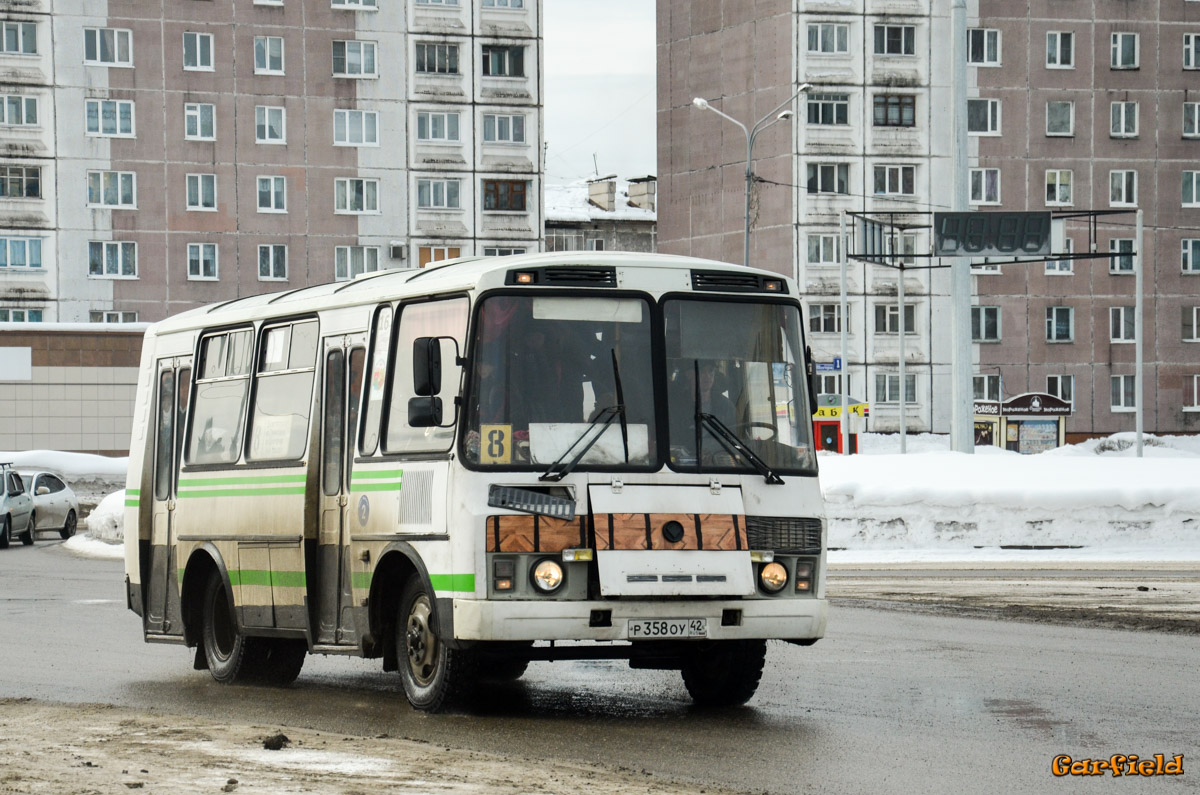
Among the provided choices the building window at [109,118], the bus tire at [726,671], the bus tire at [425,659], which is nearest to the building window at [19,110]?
the building window at [109,118]

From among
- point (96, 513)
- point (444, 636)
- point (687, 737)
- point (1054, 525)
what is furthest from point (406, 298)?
point (96, 513)

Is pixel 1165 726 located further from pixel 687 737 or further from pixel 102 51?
pixel 102 51

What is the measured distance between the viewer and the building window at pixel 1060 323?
259 feet

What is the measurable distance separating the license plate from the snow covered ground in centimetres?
1616

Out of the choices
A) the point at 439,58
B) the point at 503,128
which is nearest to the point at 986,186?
the point at 503,128

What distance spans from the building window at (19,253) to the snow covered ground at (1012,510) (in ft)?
159

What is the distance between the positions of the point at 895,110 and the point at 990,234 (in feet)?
141

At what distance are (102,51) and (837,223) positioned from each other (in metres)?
28.6

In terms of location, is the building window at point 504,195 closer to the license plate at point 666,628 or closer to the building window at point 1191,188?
the building window at point 1191,188

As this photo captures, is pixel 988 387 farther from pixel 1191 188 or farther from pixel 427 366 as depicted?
pixel 427 366

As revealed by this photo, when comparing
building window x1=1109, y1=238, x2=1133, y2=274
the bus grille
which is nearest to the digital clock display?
the bus grille

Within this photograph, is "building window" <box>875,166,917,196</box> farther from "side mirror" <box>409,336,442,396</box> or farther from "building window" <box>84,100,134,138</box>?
"side mirror" <box>409,336,442,396</box>

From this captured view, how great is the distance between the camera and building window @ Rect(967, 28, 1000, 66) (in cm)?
7831

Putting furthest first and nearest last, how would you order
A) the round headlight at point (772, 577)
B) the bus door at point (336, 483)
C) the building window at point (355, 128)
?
the building window at point (355, 128) → the bus door at point (336, 483) → the round headlight at point (772, 577)
